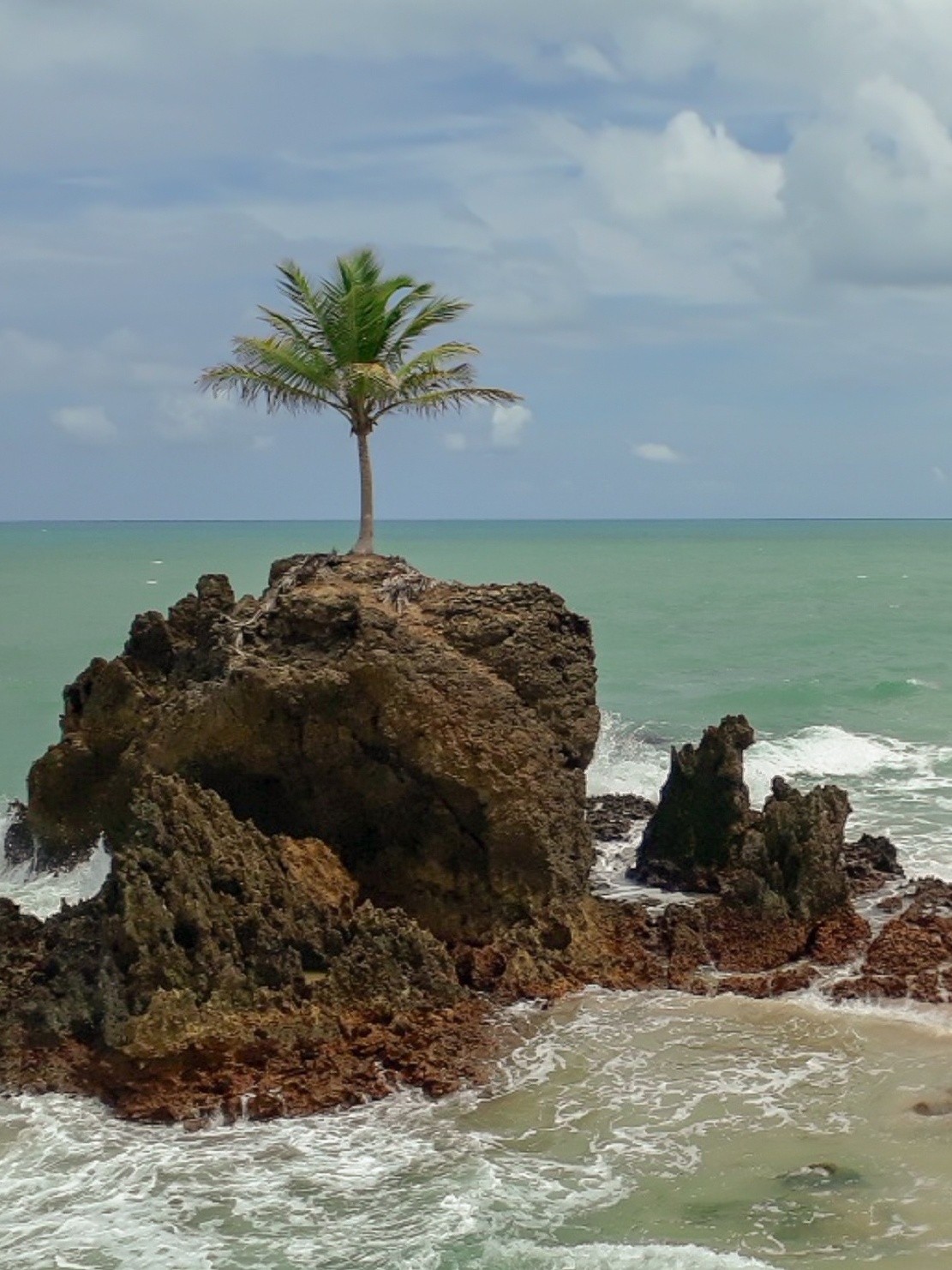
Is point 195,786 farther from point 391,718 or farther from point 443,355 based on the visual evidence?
point 443,355

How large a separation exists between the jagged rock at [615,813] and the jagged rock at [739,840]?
5.62ft

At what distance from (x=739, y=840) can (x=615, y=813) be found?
3.52 meters

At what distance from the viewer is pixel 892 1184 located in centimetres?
931

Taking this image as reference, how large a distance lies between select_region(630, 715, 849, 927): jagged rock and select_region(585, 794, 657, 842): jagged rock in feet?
5.62

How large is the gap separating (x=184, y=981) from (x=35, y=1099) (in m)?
1.43

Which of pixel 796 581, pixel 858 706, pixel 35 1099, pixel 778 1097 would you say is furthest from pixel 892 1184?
pixel 796 581

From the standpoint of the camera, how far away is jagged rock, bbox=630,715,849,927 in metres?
14.5

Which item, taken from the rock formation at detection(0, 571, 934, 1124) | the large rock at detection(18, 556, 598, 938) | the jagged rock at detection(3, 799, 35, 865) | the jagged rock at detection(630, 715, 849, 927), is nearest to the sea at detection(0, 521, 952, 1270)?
the jagged rock at detection(3, 799, 35, 865)

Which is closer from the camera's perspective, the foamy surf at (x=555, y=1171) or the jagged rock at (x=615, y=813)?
the foamy surf at (x=555, y=1171)

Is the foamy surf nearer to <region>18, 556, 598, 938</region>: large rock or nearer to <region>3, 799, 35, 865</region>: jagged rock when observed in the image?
<region>18, 556, 598, 938</region>: large rock

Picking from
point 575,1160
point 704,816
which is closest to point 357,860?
point 704,816

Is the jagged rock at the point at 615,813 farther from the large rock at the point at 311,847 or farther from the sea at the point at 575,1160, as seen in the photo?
the large rock at the point at 311,847

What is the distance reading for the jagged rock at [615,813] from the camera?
1908 centimetres

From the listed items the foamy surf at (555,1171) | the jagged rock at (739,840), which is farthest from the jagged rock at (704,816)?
the foamy surf at (555,1171)
